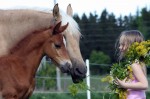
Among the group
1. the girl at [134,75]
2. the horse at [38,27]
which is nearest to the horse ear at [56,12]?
the horse at [38,27]

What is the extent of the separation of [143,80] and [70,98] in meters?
6.41

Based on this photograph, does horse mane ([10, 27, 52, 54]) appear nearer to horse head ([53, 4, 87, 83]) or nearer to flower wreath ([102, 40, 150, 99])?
horse head ([53, 4, 87, 83])

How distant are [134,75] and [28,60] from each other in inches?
43.9

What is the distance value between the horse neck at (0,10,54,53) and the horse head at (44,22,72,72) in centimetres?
90

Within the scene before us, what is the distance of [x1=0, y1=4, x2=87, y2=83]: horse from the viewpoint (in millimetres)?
6352

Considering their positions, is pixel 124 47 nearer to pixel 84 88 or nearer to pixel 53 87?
pixel 84 88

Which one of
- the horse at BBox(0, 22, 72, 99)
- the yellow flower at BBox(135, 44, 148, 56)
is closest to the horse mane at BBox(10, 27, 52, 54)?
the horse at BBox(0, 22, 72, 99)

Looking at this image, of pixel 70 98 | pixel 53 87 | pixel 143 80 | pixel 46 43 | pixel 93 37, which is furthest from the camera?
pixel 93 37

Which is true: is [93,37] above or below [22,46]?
below

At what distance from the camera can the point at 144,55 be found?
218 inches

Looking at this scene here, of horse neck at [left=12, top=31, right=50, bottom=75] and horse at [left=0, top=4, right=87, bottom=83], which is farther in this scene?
horse at [left=0, top=4, right=87, bottom=83]

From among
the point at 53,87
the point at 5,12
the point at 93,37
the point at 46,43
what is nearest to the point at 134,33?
the point at 46,43

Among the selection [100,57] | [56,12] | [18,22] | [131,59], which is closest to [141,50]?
[131,59]

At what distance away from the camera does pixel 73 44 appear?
652 centimetres
